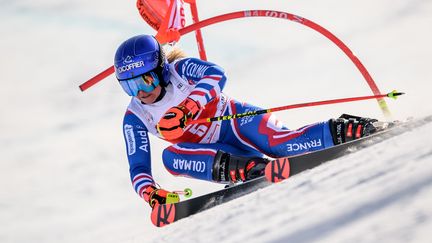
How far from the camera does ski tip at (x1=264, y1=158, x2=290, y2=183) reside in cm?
403

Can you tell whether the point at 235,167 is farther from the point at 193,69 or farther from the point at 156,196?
the point at 193,69

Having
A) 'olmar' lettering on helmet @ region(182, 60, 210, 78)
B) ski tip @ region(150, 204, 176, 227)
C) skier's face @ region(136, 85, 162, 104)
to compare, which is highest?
'olmar' lettering on helmet @ region(182, 60, 210, 78)

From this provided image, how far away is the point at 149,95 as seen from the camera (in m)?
4.88

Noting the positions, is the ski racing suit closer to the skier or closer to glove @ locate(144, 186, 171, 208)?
the skier

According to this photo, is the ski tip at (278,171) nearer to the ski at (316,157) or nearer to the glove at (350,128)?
the ski at (316,157)

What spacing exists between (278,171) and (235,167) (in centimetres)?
58

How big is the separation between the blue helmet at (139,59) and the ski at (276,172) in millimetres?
994

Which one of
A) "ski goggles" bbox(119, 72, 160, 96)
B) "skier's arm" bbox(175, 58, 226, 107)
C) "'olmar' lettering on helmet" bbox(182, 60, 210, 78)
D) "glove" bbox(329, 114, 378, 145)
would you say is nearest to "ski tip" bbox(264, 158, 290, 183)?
"glove" bbox(329, 114, 378, 145)

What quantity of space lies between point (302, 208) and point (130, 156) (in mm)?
2751

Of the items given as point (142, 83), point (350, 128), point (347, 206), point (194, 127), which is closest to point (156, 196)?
point (194, 127)

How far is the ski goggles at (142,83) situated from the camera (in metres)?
4.74

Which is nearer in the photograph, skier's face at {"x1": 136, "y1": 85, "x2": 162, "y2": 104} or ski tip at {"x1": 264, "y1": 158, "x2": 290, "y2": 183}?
ski tip at {"x1": 264, "y1": 158, "x2": 290, "y2": 183}

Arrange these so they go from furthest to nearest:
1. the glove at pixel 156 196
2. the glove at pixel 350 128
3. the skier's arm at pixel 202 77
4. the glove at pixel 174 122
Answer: the skier's arm at pixel 202 77 → the glove at pixel 156 196 → the glove at pixel 174 122 → the glove at pixel 350 128

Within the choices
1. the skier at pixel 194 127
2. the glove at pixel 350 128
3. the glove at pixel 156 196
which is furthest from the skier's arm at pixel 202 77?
the glove at pixel 350 128
